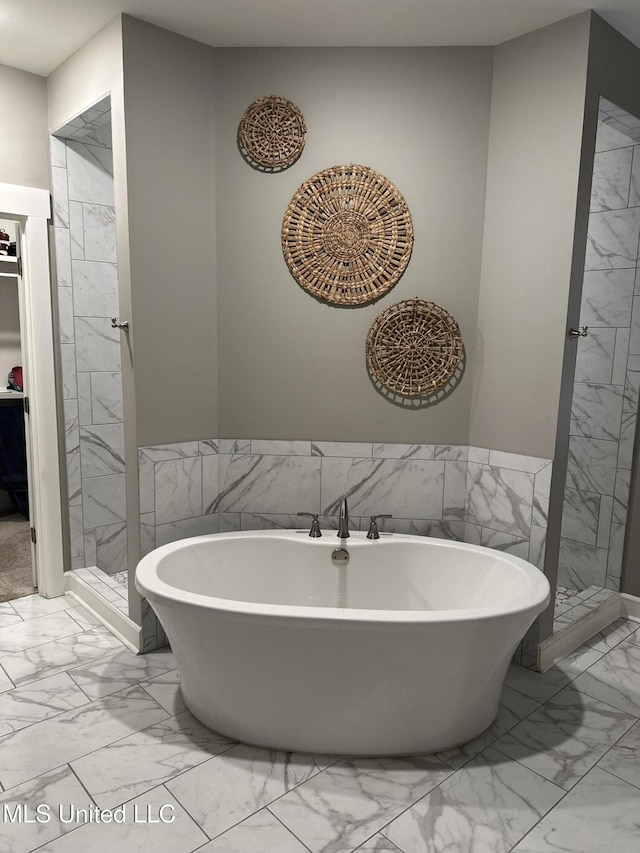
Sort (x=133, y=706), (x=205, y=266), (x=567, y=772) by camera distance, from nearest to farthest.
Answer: (x=567, y=772)
(x=133, y=706)
(x=205, y=266)

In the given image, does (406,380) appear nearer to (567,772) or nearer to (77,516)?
(567,772)

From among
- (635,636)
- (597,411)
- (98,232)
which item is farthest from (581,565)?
(98,232)

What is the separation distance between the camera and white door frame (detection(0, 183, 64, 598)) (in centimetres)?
308

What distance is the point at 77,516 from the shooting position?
11.1 feet

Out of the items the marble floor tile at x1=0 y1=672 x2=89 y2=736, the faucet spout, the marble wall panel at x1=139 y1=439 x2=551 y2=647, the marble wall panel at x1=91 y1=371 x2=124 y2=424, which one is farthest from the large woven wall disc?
the marble floor tile at x1=0 y1=672 x2=89 y2=736

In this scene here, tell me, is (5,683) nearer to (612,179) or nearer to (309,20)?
(309,20)

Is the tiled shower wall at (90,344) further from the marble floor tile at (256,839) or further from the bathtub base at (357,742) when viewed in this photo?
the marble floor tile at (256,839)

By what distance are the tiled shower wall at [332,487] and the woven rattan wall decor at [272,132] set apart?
134 centimetres

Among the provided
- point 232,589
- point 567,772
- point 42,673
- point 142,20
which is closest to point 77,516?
point 42,673

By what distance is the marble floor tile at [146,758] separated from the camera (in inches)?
76.1

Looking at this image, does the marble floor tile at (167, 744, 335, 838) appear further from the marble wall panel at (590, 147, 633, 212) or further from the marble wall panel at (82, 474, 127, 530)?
the marble wall panel at (590, 147, 633, 212)

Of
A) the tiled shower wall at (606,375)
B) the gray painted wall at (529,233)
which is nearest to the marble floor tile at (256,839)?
the gray painted wall at (529,233)

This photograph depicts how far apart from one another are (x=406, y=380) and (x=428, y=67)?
1412mm

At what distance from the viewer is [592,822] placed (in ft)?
6.03
